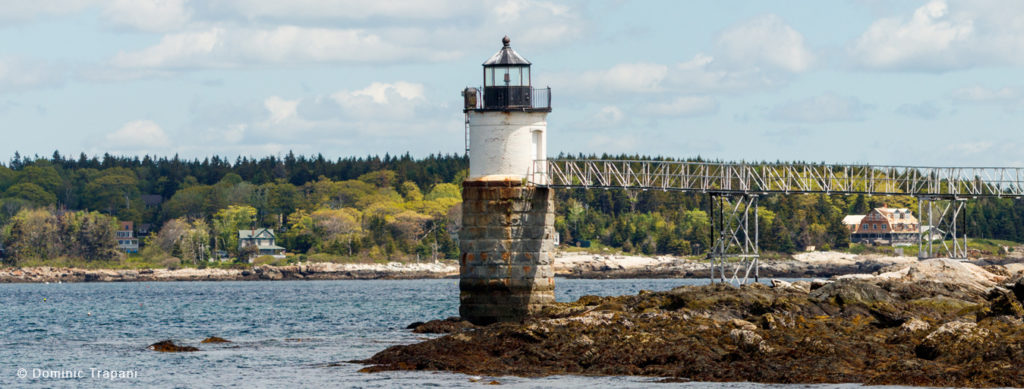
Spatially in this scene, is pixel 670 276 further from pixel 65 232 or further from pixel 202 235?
pixel 65 232

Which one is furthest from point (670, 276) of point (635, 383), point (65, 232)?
point (635, 383)

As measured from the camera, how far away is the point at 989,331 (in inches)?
1161

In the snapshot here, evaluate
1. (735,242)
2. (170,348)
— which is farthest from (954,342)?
(735,242)

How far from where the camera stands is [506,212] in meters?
43.7

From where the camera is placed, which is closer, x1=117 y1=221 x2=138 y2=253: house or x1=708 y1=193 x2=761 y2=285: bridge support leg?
x1=708 y1=193 x2=761 y2=285: bridge support leg

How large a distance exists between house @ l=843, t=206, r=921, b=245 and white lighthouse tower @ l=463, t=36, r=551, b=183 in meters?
121

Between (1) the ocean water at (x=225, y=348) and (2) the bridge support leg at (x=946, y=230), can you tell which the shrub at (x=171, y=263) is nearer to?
(1) the ocean water at (x=225, y=348)

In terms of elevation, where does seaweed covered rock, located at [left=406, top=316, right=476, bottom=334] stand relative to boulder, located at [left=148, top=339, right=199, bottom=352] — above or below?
above

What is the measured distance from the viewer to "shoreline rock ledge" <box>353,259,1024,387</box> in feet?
93.3

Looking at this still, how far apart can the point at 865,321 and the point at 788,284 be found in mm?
8882

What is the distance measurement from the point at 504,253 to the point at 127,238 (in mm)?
154076

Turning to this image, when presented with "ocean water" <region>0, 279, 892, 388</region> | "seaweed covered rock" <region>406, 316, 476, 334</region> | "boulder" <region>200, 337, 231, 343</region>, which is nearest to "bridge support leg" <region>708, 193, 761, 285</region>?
"seaweed covered rock" <region>406, 316, 476, 334</region>

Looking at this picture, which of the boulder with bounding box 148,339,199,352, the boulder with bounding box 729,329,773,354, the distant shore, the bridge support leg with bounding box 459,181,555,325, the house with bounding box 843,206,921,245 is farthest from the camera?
the house with bounding box 843,206,921,245

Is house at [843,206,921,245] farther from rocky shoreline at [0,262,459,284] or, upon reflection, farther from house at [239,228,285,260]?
house at [239,228,285,260]
